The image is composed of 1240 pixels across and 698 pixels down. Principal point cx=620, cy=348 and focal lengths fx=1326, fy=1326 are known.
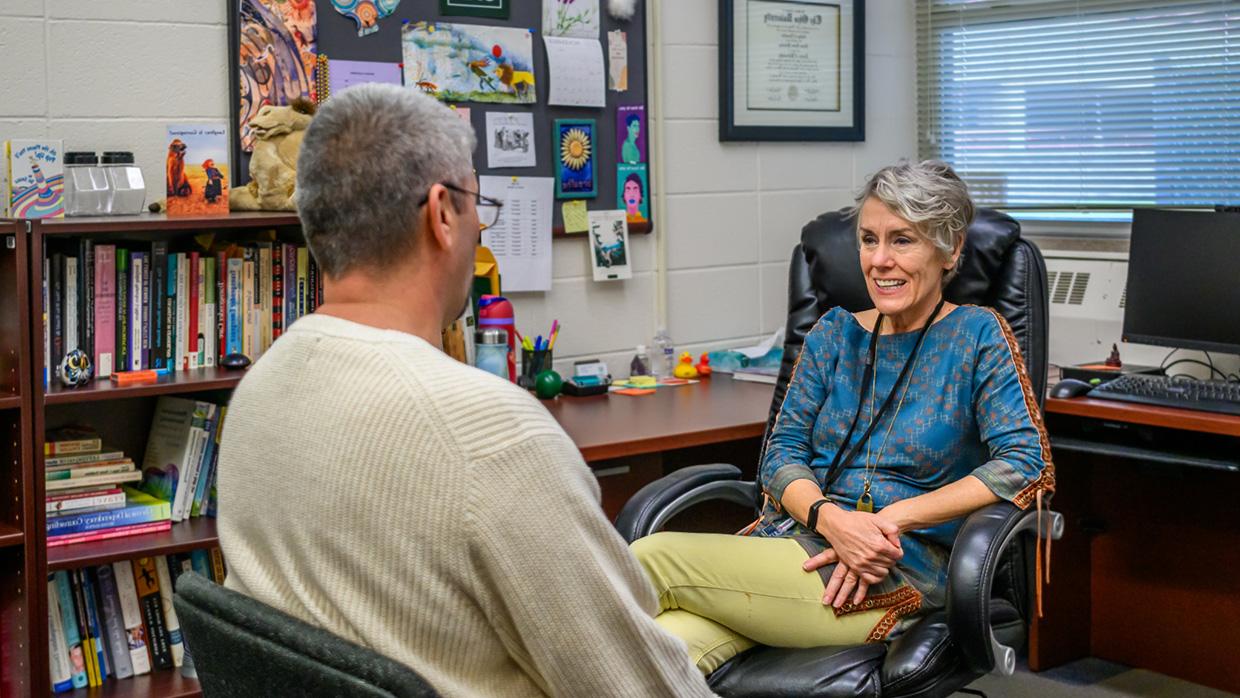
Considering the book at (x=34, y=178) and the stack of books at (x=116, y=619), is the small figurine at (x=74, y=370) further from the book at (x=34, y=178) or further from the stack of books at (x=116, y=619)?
the stack of books at (x=116, y=619)

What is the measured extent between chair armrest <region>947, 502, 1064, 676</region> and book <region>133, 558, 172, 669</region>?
5.14 ft

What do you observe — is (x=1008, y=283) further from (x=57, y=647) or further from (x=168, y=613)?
(x=57, y=647)

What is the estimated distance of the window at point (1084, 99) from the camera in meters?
3.41

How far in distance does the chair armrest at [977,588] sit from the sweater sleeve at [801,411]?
1.36ft

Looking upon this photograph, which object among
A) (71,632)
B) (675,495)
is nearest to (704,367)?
(675,495)

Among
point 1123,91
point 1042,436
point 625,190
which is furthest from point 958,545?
point 1123,91

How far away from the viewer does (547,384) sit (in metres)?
3.21

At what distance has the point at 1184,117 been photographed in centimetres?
346

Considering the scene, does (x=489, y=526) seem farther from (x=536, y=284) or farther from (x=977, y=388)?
(x=536, y=284)

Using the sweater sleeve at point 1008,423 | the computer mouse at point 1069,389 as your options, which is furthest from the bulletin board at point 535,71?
the sweater sleeve at point 1008,423

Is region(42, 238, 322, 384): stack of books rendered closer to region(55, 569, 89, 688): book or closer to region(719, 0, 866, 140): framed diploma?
region(55, 569, 89, 688): book

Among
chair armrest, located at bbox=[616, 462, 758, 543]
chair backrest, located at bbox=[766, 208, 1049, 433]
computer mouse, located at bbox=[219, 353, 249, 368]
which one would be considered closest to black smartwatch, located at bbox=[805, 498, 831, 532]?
chair armrest, located at bbox=[616, 462, 758, 543]

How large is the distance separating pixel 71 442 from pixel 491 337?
924 mm

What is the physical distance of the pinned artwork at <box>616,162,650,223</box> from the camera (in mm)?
3527
